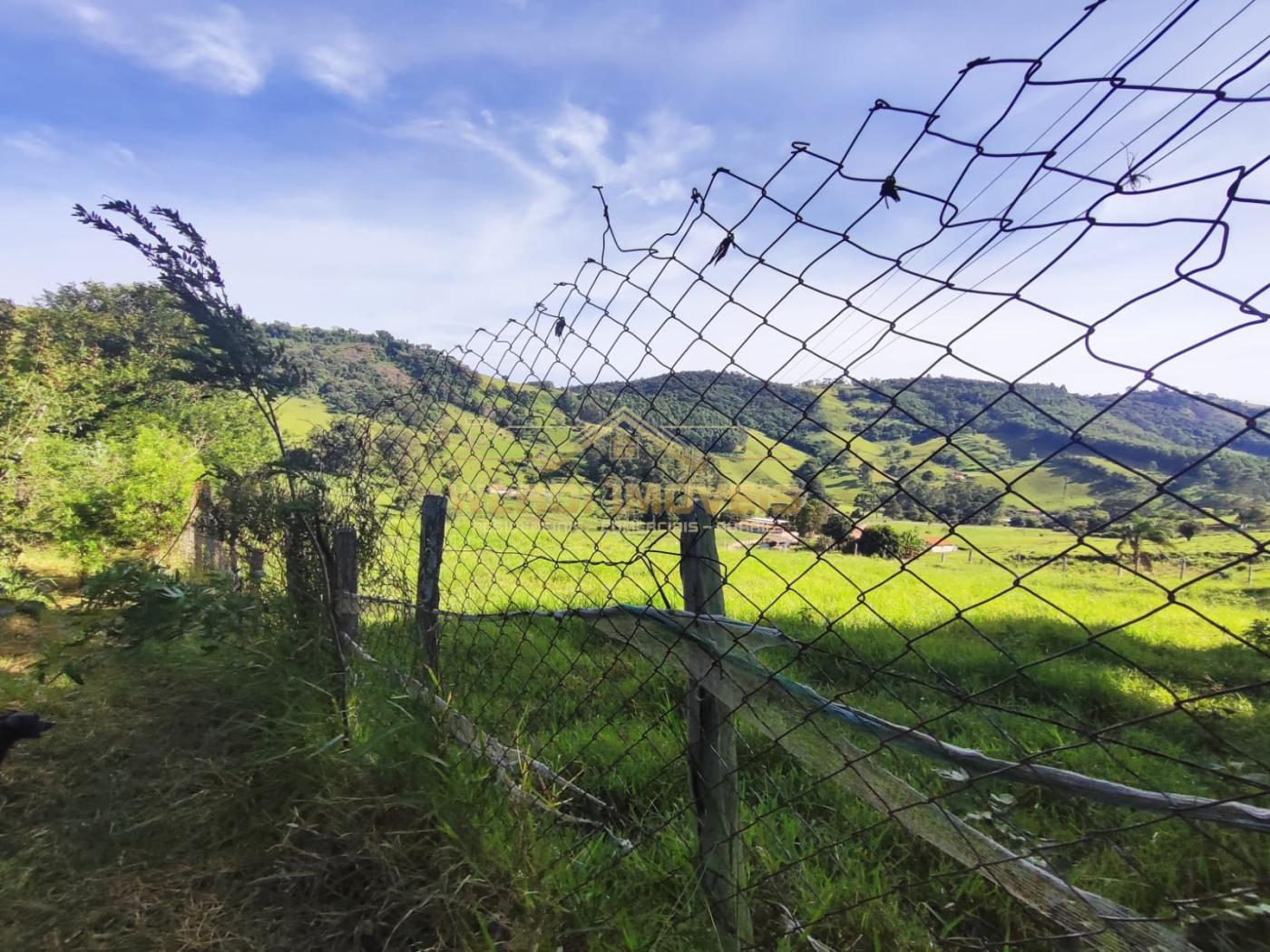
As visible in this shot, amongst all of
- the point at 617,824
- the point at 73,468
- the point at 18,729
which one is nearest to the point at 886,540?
the point at 617,824

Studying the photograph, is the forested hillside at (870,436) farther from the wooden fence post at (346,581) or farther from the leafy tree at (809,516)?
the wooden fence post at (346,581)

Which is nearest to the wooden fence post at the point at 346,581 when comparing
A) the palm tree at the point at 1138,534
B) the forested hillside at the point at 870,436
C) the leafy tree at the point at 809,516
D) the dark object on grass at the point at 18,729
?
the forested hillside at the point at 870,436

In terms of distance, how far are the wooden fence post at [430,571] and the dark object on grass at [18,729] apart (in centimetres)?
125

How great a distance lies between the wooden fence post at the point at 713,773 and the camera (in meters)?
1.41

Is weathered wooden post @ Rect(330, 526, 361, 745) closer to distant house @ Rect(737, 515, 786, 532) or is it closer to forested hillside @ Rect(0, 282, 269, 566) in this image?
distant house @ Rect(737, 515, 786, 532)

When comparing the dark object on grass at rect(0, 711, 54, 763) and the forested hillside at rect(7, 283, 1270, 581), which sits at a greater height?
the forested hillside at rect(7, 283, 1270, 581)

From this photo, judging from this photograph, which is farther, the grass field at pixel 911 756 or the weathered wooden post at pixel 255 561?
the weathered wooden post at pixel 255 561

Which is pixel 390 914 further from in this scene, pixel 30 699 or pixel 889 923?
pixel 30 699

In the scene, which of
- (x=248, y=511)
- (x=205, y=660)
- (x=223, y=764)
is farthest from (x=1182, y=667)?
(x=248, y=511)

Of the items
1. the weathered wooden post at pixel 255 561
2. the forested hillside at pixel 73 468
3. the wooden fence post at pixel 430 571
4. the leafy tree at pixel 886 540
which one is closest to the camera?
the leafy tree at pixel 886 540

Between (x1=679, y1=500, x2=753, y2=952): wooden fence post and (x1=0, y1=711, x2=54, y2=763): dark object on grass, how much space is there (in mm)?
2283

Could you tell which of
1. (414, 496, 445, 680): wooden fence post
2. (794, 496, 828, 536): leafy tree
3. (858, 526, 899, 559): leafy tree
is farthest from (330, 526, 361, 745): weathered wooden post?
(858, 526, 899, 559): leafy tree

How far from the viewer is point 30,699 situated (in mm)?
3410

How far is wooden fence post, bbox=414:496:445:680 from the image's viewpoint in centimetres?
264
